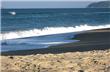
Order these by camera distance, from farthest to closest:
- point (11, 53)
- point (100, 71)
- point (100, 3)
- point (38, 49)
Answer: point (100, 3), point (38, 49), point (11, 53), point (100, 71)

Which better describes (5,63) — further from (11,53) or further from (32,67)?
(11,53)

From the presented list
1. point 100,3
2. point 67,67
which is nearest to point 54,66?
point 67,67

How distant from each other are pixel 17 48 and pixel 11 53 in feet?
4.89

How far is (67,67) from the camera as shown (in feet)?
30.7

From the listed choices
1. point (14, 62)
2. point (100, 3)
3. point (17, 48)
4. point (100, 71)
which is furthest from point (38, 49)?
point (100, 3)

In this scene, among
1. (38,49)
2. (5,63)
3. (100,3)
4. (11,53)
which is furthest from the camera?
(100,3)

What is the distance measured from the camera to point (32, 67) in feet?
30.8

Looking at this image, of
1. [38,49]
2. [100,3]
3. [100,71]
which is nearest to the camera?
[100,71]

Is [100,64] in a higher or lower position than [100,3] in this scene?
lower

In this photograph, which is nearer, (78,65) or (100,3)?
(78,65)

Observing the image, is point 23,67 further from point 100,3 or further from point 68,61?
point 100,3

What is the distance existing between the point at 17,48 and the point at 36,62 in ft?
19.7

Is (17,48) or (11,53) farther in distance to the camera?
(17,48)

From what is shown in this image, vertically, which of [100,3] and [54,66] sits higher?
[100,3]
